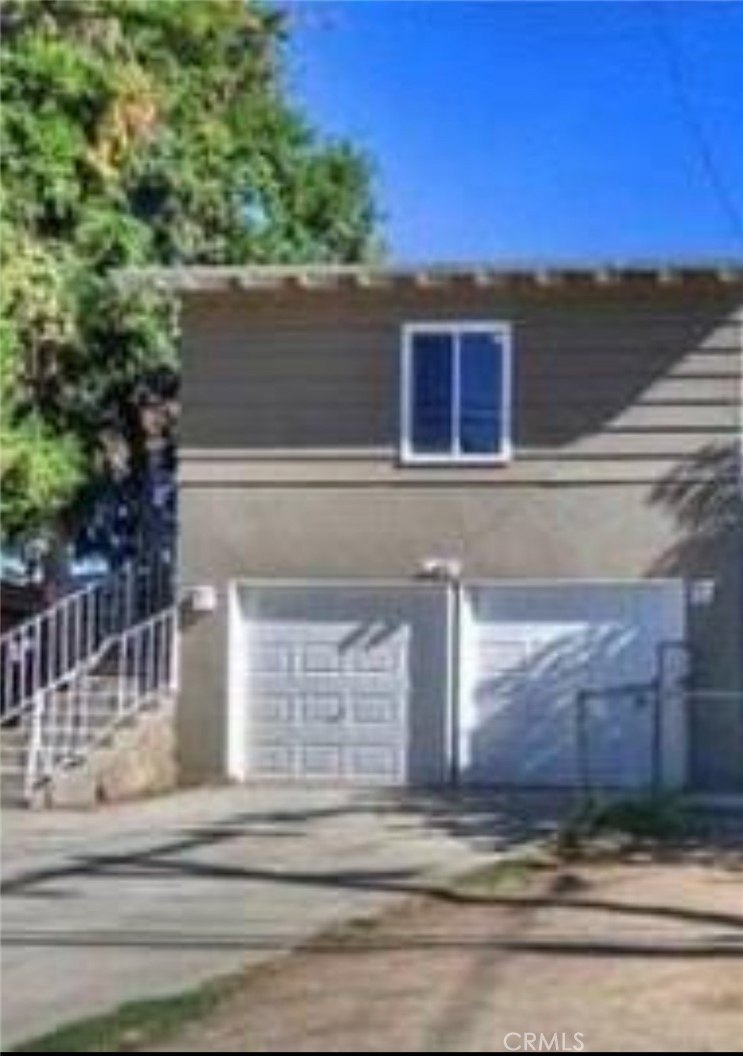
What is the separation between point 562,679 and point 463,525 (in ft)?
5.97

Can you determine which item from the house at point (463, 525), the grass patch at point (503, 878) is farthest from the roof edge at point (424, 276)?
the grass patch at point (503, 878)

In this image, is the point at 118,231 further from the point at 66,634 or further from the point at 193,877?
the point at 193,877

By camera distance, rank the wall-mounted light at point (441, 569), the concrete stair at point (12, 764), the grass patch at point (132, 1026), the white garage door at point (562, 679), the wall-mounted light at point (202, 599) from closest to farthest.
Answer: the grass patch at point (132, 1026)
the concrete stair at point (12, 764)
the white garage door at point (562, 679)
the wall-mounted light at point (441, 569)
the wall-mounted light at point (202, 599)

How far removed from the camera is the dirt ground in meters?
10.2

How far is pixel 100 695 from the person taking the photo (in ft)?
82.4

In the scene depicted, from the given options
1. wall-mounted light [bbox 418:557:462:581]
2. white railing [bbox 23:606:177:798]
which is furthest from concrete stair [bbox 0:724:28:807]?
wall-mounted light [bbox 418:557:462:581]

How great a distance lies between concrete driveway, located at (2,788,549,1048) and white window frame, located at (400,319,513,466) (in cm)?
351

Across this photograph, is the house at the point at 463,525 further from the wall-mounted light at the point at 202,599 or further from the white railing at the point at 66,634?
the white railing at the point at 66,634

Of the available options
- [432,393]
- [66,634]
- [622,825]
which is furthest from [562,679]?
[66,634]

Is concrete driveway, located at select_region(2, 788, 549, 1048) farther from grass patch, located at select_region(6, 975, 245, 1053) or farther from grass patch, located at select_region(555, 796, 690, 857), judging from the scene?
grass patch, located at select_region(555, 796, 690, 857)

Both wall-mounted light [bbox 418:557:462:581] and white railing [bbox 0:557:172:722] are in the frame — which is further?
white railing [bbox 0:557:172:722]

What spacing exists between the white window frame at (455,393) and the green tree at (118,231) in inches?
121

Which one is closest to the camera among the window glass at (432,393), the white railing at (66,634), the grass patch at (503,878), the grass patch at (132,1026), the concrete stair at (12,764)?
the grass patch at (132,1026)

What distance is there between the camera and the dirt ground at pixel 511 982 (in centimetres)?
1019
